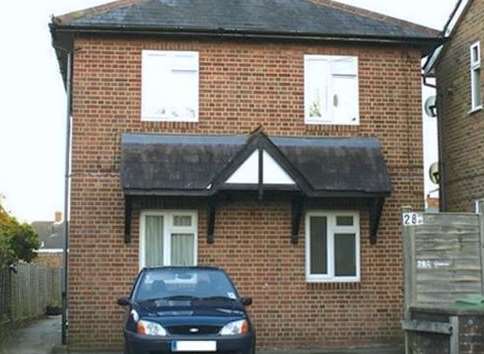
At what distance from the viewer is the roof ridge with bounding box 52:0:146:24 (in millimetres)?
16719

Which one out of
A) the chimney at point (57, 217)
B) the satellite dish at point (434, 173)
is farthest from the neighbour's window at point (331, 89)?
the chimney at point (57, 217)

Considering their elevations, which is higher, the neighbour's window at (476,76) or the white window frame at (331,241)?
the neighbour's window at (476,76)

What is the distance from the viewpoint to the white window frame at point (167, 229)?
647 inches

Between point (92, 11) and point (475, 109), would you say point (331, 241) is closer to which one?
point (475, 109)

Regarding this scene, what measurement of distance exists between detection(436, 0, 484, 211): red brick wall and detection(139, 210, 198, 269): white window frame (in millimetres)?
6072

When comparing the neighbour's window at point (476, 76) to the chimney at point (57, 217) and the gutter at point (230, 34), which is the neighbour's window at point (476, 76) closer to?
the gutter at point (230, 34)

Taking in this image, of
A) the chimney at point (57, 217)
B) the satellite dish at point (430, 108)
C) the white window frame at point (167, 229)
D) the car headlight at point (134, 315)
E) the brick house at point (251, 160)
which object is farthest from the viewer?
the chimney at point (57, 217)

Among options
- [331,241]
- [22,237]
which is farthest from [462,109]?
[22,237]

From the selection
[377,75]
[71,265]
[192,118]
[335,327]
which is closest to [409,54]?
[377,75]

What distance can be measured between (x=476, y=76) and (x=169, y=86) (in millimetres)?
6622

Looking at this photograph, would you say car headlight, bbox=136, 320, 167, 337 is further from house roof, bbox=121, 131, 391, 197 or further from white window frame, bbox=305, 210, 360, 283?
white window frame, bbox=305, 210, 360, 283

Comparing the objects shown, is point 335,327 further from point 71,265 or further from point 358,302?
point 71,265

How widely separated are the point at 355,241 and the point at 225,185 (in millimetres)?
3147

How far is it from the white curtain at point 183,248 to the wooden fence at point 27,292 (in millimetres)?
4611
